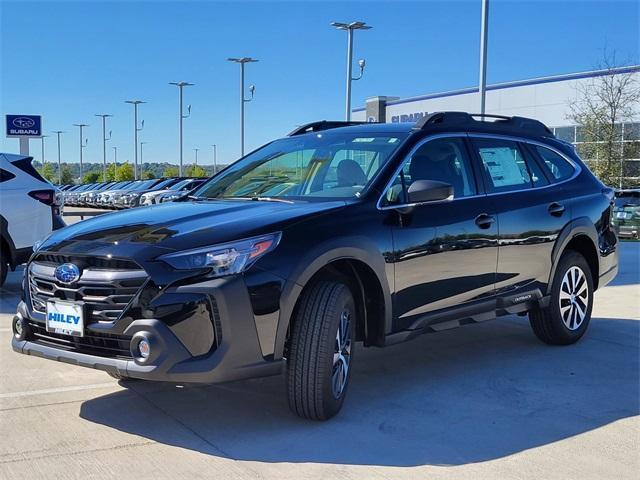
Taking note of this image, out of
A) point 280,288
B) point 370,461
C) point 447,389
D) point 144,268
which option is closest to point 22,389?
point 144,268

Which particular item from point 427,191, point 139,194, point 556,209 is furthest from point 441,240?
point 139,194

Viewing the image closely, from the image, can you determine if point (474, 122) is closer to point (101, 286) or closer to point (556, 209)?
point (556, 209)

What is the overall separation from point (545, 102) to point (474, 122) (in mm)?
41779

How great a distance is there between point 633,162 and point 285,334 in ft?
106

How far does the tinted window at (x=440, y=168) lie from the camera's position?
4.75 meters

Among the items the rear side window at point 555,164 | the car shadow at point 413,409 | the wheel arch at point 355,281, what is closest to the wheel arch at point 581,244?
the rear side window at point 555,164

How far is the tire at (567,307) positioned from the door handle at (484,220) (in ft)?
3.44

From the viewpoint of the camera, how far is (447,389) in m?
4.91

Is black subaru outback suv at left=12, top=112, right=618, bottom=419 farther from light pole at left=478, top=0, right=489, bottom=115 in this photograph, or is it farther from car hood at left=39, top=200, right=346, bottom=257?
light pole at left=478, top=0, right=489, bottom=115

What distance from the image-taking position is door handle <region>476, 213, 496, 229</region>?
5.11 meters

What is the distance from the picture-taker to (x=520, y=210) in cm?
550

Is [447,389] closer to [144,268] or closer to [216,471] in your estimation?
[216,471]

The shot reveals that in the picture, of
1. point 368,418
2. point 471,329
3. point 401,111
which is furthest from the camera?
point 401,111

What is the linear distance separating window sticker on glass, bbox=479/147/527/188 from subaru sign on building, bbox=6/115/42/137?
14801 mm
